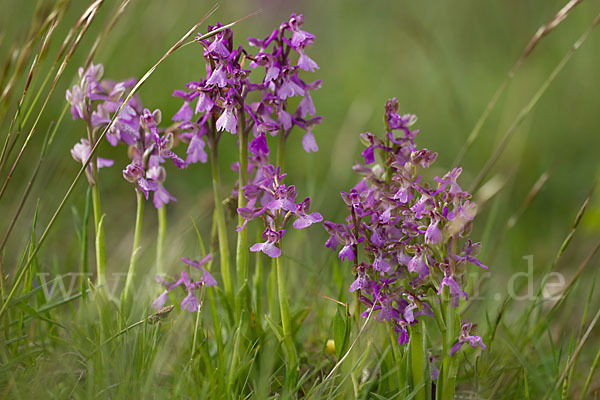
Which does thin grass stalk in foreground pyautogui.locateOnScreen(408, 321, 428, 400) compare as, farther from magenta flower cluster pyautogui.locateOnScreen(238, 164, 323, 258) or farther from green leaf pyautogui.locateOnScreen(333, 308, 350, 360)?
magenta flower cluster pyautogui.locateOnScreen(238, 164, 323, 258)

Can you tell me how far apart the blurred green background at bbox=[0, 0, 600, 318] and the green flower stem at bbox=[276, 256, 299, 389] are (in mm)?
632

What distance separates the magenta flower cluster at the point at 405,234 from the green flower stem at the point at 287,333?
0.17 m

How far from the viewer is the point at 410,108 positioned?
519 cm

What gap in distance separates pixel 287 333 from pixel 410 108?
3.69 metres

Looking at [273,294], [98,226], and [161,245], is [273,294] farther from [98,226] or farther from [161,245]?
[98,226]

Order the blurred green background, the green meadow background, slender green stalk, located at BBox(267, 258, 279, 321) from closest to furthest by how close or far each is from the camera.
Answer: slender green stalk, located at BBox(267, 258, 279, 321), the green meadow background, the blurred green background

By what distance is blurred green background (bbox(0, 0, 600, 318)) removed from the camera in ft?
11.2

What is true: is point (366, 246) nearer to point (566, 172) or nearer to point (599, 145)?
point (566, 172)

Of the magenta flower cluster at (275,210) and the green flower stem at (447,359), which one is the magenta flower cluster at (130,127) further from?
the green flower stem at (447,359)

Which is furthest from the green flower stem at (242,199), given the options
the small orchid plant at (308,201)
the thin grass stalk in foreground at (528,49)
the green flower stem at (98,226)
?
the thin grass stalk in foreground at (528,49)

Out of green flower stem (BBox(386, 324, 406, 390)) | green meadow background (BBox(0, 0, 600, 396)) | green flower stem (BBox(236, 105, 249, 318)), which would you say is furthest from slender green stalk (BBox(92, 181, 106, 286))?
green flower stem (BBox(386, 324, 406, 390))

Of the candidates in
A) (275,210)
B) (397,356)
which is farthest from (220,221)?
(397,356)

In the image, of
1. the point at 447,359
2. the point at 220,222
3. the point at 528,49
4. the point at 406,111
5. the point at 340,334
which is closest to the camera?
the point at 447,359

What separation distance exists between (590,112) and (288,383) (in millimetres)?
4017
